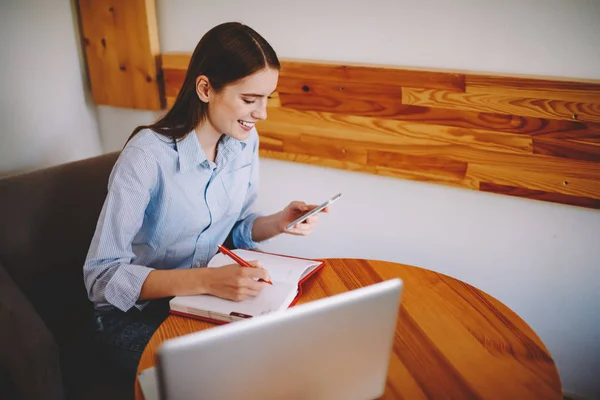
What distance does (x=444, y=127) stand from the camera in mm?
1763

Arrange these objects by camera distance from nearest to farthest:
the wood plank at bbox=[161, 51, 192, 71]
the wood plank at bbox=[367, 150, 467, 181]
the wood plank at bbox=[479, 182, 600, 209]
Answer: the wood plank at bbox=[479, 182, 600, 209] → the wood plank at bbox=[367, 150, 467, 181] → the wood plank at bbox=[161, 51, 192, 71]

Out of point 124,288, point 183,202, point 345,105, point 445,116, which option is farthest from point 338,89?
point 124,288

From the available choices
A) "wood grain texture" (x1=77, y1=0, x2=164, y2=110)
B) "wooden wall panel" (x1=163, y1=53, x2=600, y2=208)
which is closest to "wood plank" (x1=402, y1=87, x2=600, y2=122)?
"wooden wall panel" (x1=163, y1=53, x2=600, y2=208)

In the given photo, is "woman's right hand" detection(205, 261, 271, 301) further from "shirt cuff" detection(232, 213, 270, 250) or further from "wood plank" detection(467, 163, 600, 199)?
"wood plank" detection(467, 163, 600, 199)

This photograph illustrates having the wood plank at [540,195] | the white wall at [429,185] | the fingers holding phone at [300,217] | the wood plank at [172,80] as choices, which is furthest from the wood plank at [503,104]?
the wood plank at [172,80]

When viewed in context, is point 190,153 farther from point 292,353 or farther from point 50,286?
point 292,353

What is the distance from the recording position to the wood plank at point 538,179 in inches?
63.9

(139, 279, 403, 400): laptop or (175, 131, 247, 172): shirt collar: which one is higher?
(175, 131, 247, 172): shirt collar

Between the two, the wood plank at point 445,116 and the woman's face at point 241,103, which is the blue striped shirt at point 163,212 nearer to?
the woman's face at point 241,103

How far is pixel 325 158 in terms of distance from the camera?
2.00 metres

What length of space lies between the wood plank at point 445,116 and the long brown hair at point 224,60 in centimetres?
56

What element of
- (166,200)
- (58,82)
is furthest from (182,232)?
(58,82)

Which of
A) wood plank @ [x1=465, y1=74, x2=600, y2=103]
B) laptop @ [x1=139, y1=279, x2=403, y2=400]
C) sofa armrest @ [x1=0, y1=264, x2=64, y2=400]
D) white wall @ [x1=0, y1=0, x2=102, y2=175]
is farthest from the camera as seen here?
white wall @ [x1=0, y1=0, x2=102, y2=175]

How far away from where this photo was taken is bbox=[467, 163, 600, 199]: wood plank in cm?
162
